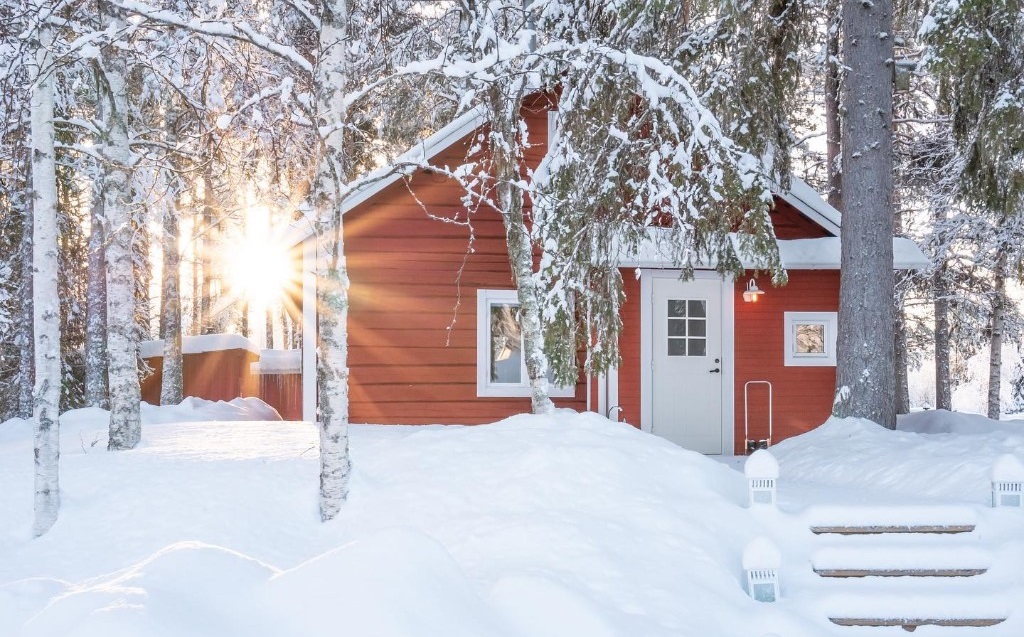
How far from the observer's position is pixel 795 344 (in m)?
10.7

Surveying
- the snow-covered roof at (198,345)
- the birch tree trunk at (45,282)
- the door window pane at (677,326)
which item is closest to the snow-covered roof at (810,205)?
the door window pane at (677,326)

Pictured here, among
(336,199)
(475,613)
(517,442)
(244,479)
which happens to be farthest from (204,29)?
(475,613)

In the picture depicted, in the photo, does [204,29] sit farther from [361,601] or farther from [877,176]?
[877,176]

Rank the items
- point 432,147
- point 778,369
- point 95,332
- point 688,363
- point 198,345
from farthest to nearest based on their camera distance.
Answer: point 198,345 → point 95,332 → point 778,369 → point 688,363 → point 432,147

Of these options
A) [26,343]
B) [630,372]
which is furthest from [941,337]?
[26,343]

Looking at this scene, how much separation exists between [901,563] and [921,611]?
0.49 m

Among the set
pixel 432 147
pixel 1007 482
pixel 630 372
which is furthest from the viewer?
pixel 630 372

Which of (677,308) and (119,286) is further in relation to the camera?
(677,308)

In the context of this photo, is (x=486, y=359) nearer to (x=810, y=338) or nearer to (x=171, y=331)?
(x=810, y=338)

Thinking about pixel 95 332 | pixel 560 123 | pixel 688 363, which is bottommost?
pixel 688 363

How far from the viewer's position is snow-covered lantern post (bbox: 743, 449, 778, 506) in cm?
579

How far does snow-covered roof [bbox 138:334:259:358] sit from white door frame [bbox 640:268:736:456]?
404 inches

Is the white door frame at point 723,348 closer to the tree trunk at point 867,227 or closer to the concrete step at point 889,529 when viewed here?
the tree trunk at point 867,227

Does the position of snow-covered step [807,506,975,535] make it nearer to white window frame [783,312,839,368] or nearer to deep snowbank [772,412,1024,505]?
deep snowbank [772,412,1024,505]
